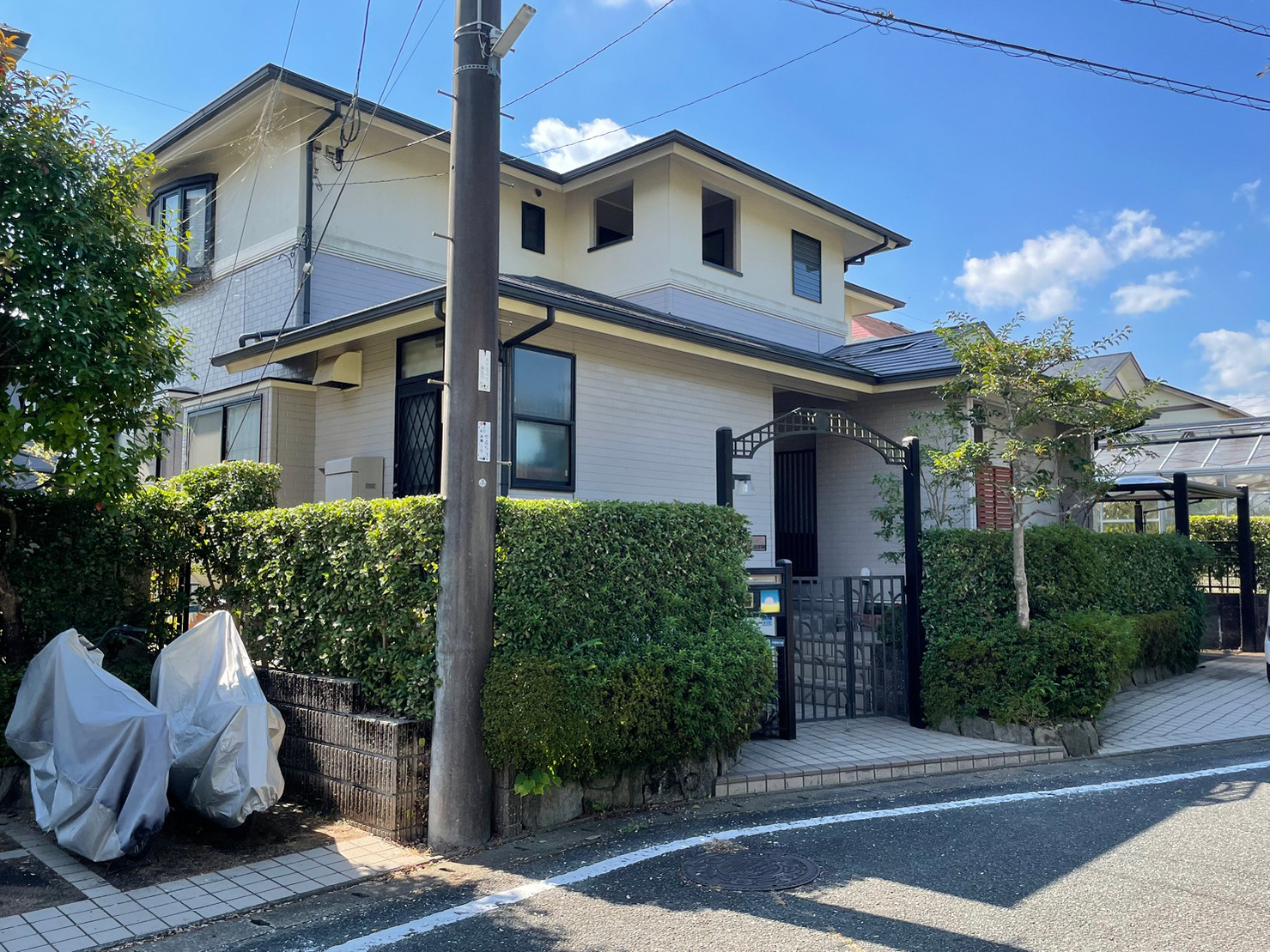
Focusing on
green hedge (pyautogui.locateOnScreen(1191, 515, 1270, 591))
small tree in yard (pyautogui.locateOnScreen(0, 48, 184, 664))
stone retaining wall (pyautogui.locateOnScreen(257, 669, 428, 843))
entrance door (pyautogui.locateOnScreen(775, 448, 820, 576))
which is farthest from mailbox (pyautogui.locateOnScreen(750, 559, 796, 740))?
green hedge (pyautogui.locateOnScreen(1191, 515, 1270, 591))

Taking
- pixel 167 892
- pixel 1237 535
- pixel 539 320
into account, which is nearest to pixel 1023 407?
pixel 539 320

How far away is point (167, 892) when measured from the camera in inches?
189

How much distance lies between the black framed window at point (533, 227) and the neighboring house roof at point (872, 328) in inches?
605

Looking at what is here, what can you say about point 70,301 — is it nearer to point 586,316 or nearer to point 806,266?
point 586,316

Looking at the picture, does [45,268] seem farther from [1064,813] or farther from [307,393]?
[1064,813]

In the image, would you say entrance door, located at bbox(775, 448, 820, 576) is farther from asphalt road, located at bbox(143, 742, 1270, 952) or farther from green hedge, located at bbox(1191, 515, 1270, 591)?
asphalt road, located at bbox(143, 742, 1270, 952)

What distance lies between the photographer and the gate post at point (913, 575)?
8656 mm

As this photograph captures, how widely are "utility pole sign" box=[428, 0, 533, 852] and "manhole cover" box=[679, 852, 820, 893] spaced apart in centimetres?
139

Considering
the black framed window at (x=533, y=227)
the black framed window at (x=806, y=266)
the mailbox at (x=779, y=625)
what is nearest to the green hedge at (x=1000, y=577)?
the mailbox at (x=779, y=625)

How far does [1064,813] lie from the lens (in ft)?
19.5

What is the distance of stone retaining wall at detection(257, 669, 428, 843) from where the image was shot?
5645 mm

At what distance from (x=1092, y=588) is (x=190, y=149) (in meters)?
13.2

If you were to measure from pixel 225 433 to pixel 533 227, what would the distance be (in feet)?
18.3

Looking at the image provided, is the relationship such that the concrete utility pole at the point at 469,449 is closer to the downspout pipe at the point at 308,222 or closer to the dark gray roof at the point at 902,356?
the downspout pipe at the point at 308,222
